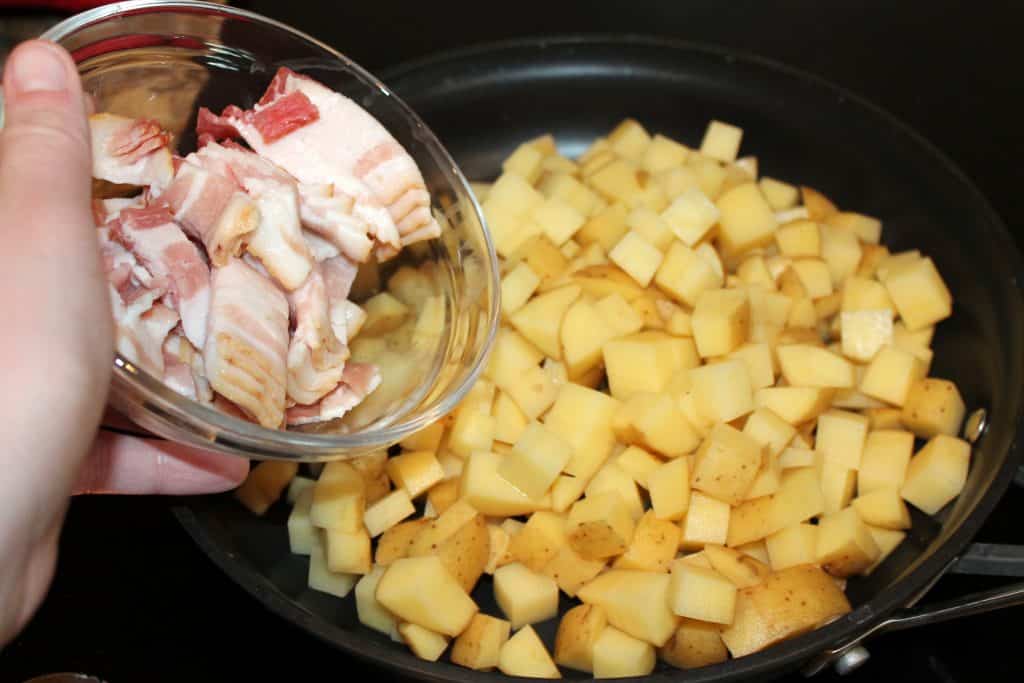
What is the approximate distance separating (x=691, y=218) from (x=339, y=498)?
0.84 meters

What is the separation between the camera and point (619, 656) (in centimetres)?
134

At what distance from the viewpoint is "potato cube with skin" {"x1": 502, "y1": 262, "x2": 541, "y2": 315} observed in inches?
65.6

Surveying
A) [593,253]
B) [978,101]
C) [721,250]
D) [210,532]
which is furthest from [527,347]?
[978,101]

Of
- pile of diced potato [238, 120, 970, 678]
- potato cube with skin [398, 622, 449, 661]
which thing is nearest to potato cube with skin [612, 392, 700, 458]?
pile of diced potato [238, 120, 970, 678]

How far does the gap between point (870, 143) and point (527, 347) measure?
0.83 meters

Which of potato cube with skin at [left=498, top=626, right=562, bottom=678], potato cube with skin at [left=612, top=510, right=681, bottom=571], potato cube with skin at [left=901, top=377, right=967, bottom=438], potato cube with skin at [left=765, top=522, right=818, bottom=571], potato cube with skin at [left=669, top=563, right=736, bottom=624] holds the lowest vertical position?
potato cube with skin at [left=498, top=626, right=562, bottom=678]

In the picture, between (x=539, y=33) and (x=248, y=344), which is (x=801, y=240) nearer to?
(x=539, y=33)

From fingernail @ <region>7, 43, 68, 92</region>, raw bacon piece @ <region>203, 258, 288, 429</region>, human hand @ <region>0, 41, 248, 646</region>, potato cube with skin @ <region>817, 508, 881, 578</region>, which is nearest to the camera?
human hand @ <region>0, 41, 248, 646</region>

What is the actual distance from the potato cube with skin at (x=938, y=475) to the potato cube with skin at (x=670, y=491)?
0.37 meters

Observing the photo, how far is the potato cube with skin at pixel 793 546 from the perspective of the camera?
1.44 meters

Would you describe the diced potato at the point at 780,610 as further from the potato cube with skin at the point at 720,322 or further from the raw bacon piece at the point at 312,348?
the raw bacon piece at the point at 312,348

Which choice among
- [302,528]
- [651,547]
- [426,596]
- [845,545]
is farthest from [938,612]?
[302,528]

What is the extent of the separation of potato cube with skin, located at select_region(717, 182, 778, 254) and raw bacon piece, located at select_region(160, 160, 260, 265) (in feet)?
3.26

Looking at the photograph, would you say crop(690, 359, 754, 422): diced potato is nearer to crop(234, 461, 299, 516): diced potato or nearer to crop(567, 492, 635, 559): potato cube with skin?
crop(567, 492, 635, 559): potato cube with skin
